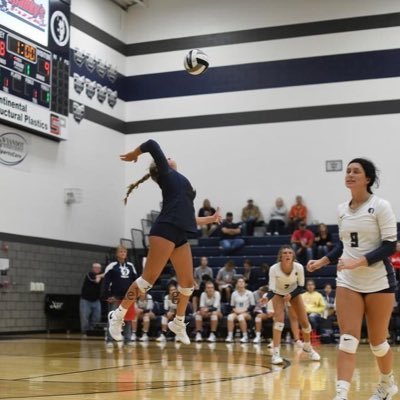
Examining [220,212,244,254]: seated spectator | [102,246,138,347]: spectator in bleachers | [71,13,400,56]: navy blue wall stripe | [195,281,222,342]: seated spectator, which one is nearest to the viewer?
[102,246,138,347]: spectator in bleachers

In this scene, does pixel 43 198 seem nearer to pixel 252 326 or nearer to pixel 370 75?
pixel 252 326

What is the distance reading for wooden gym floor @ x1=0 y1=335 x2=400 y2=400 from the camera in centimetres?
651

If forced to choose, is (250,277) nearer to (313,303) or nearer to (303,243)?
(303,243)

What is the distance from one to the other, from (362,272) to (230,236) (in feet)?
49.8

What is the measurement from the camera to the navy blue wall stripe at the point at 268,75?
827 inches

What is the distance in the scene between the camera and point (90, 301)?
18203 mm

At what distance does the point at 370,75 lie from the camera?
68.9ft

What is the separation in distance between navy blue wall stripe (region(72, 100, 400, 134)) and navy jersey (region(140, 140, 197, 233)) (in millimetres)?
14688

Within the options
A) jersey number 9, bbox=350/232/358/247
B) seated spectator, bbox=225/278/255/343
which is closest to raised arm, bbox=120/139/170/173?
jersey number 9, bbox=350/232/358/247

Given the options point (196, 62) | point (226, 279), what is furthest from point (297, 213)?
point (196, 62)

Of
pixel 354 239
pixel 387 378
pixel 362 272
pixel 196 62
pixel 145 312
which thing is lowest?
pixel 387 378

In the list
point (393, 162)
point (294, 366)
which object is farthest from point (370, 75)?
point (294, 366)

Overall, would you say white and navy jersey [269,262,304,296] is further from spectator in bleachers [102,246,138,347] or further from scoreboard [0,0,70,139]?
scoreboard [0,0,70,139]

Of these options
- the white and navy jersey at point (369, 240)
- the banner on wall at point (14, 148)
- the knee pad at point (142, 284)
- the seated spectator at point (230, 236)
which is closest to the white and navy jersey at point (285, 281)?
the knee pad at point (142, 284)
